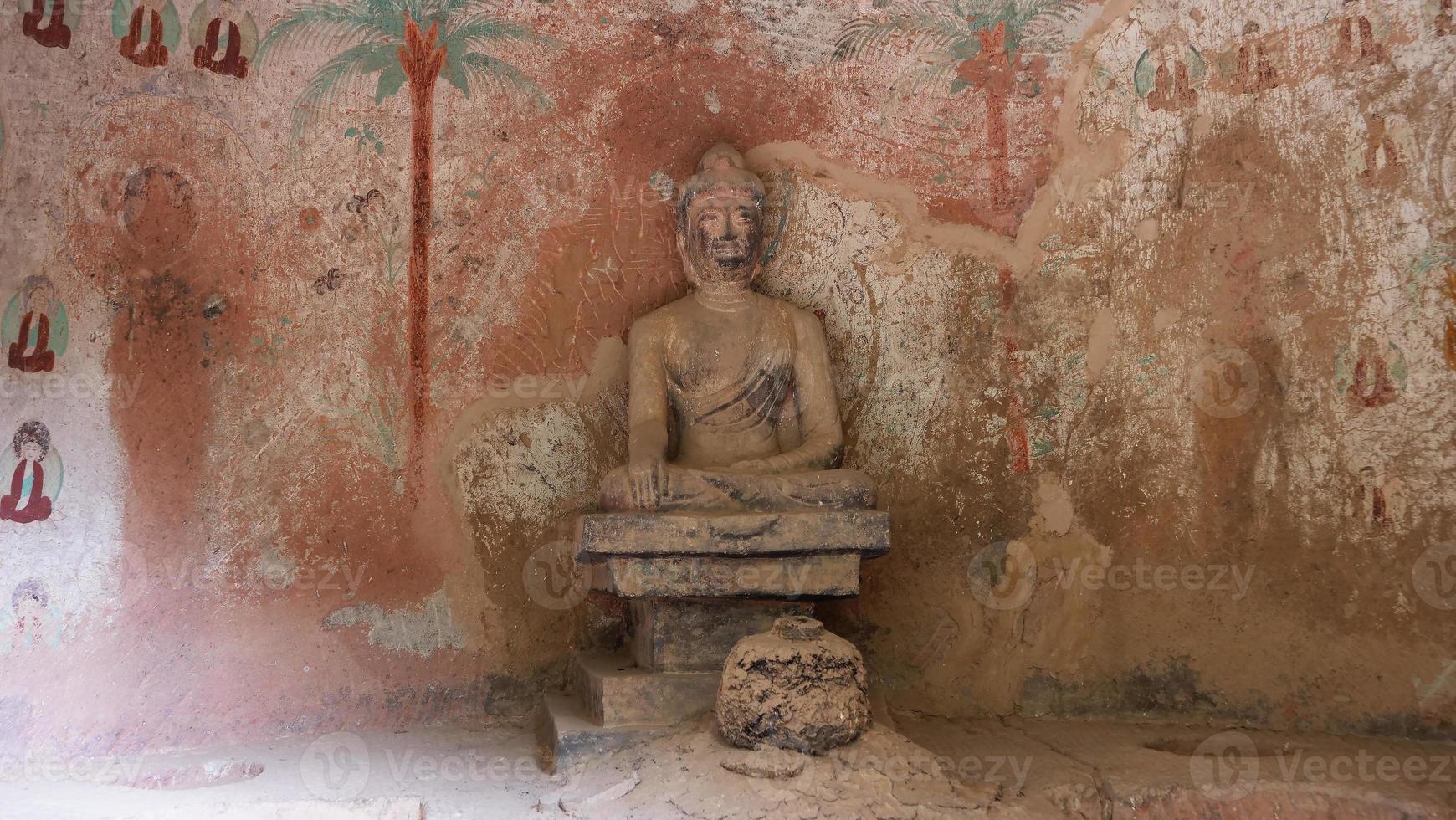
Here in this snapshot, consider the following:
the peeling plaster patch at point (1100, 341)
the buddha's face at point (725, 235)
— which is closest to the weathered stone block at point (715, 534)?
the buddha's face at point (725, 235)

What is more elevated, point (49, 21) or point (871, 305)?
point (49, 21)

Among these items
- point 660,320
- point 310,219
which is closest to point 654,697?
point 660,320

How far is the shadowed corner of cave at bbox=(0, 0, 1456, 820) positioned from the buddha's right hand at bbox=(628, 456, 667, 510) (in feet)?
0.05

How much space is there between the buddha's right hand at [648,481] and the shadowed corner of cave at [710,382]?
0.05 ft

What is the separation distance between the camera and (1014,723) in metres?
4.42

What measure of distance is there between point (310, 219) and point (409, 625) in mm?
1552

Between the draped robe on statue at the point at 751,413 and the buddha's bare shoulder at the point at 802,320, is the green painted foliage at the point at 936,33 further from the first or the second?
the draped robe on statue at the point at 751,413

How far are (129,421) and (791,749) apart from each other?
8.52ft

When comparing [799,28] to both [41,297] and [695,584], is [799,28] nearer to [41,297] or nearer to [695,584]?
[695,584]

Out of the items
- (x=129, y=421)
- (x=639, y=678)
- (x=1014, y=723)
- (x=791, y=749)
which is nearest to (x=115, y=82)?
(x=129, y=421)

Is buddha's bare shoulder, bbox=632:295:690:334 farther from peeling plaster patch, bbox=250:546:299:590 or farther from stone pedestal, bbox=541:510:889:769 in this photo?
peeling plaster patch, bbox=250:546:299:590

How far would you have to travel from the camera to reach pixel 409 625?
443 centimetres

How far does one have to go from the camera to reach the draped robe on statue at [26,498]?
409cm

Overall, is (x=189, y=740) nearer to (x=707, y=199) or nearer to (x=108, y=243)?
(x=108, y=243)
